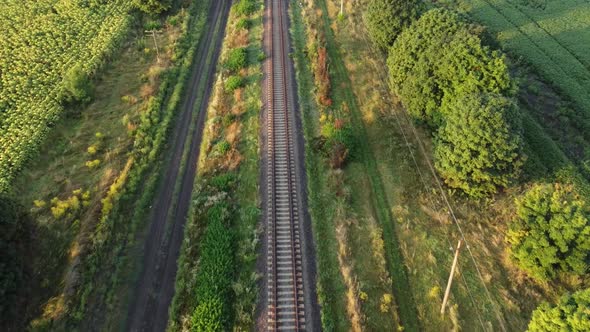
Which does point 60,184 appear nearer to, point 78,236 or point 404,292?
point 78,236

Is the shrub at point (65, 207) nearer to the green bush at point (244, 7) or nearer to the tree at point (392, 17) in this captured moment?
the tree at point (392, 17)

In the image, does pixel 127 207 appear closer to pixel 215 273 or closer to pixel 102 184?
pixel 102 184

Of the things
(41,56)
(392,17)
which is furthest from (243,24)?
(41,56)

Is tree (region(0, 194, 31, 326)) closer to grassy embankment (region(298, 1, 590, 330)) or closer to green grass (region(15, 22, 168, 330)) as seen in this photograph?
green grass (region(15, 22, 168, 330))

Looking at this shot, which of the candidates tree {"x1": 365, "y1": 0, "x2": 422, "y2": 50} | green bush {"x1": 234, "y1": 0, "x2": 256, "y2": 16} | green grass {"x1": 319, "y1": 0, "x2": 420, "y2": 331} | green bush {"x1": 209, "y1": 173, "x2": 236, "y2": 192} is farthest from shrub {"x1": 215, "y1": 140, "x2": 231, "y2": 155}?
green bush {"x1": 234, "y1": 0, "x2": 256, "y2": 16}

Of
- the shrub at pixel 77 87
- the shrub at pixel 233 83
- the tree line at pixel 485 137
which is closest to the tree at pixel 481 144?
the tree line at pixel 485 137
